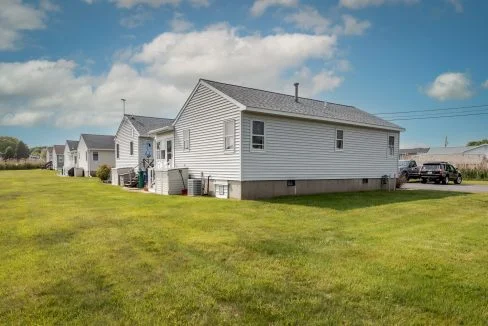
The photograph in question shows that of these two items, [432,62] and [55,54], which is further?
[432,62]

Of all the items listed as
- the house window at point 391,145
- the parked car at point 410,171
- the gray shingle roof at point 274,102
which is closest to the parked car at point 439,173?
the parked car at point 410,171

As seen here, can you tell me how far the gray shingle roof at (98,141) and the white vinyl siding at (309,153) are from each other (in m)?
28.7

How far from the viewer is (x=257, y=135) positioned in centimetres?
1352

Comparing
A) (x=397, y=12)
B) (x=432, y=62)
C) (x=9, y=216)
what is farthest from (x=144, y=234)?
(x=432, y=62)

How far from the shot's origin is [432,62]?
81.4 feet

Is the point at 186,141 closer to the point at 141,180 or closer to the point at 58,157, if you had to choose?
the point at 141,180

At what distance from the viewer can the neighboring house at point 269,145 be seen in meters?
13.4

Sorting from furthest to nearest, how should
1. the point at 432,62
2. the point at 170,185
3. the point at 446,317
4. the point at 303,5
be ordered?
1. the point at 432,62
2. the point at 170,185
3. the point at 303,5
4. the point at 446,317

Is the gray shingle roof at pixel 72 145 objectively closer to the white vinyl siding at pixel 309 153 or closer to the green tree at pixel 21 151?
the white vinyl siding at pixel 309 153

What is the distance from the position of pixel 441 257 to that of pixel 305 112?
10348 millimetres

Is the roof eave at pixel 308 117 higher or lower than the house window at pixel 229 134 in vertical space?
higher

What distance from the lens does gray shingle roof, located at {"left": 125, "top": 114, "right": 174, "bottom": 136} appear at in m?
26.4

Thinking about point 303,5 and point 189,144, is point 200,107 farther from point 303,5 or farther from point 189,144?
point 303,5

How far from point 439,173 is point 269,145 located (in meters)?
18.6
